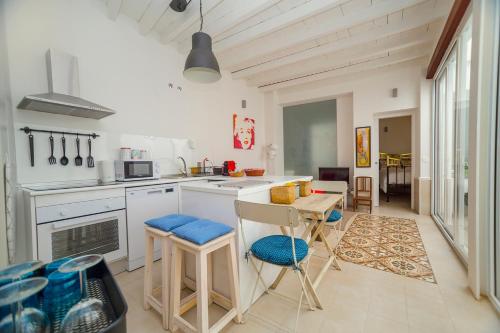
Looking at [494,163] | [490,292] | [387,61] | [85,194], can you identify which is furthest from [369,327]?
[387,61]

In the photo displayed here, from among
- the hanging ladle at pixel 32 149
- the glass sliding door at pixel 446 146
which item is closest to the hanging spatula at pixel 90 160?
the hanging ladle at pixel 32 149

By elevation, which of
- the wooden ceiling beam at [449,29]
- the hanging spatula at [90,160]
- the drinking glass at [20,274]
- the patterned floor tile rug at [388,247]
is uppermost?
the wooden ceiling beam at [449,29]

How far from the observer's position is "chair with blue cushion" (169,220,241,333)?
1237 millimetres

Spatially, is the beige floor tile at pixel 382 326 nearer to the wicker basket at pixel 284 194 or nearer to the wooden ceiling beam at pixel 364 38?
the wicker basket at pixel 284 194

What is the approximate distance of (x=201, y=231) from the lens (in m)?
1.35

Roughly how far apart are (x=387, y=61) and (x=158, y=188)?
4.55 metres

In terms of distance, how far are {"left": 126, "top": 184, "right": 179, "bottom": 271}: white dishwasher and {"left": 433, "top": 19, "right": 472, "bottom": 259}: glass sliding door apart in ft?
10.6

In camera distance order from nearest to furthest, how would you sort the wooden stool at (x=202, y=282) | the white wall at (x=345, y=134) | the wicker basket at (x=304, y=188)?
the wooden stool at (x=202, y=282) < the wicker basket at (x=304, y=188) < the white wall at (x=345, y=134)

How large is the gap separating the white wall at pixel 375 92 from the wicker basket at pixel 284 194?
12.1 feet

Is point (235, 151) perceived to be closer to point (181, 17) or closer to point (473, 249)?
point (181, 17)

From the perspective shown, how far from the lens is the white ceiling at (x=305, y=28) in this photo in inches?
102

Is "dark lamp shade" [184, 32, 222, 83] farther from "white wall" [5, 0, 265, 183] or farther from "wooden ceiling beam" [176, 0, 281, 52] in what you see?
"white wall" [5, 0, 265, 183]

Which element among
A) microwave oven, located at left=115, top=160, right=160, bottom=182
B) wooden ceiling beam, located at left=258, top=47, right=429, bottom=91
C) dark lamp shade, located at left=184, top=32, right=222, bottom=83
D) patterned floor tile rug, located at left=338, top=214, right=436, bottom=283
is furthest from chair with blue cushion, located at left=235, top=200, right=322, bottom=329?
wooden ceiling beam, located at left=258, top=47, right=429, bottom=91

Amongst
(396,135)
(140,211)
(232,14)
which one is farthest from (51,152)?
(396,135)
